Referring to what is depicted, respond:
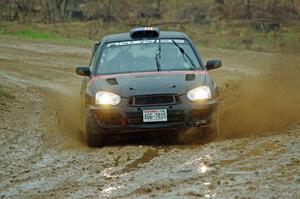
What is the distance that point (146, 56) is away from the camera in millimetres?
10969

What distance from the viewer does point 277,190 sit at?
6.55 meters

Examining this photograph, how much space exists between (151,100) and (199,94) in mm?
626

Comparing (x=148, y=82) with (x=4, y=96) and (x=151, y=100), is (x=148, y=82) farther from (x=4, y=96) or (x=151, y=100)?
(x=4, y=96)

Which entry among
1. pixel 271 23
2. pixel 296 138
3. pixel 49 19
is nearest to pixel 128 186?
pixel 296 138

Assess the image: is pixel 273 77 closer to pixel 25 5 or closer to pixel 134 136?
pixel 134 136

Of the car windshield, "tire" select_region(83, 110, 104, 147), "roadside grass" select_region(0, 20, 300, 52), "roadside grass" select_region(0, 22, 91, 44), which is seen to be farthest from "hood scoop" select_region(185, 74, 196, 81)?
"roadside grass" select_region(0, 22, 91, 44)

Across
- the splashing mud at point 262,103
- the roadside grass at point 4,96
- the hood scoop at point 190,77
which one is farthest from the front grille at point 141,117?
the roadside grass at point 4,96

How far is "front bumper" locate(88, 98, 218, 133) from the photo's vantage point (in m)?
9.55

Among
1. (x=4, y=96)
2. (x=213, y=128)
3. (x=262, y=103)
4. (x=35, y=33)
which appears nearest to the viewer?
(x=213, y=128)

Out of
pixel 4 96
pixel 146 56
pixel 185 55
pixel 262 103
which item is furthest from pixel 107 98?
pixel 4 96

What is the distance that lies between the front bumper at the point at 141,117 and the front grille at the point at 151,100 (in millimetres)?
47

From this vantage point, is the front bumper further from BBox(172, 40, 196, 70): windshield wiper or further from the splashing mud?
BBox(172, 40, 196, 70): windshield wiper

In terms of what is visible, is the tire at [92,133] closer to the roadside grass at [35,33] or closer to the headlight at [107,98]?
the headlight at [107,98]

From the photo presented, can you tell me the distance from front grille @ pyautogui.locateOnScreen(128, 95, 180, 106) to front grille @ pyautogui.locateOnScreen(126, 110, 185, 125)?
13 centimetres
